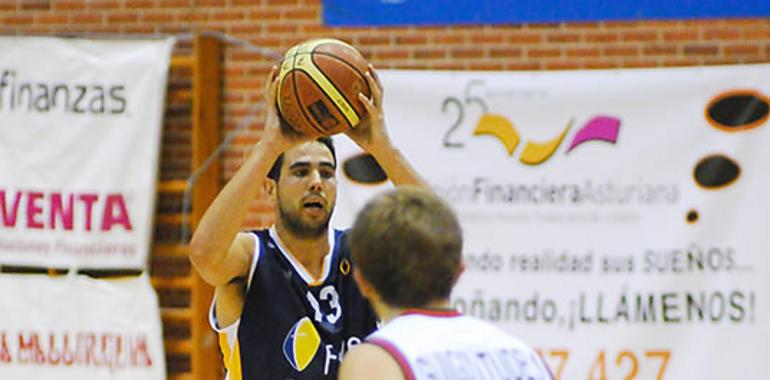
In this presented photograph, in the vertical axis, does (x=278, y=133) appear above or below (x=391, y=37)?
below

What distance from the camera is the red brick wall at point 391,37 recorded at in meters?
7.61

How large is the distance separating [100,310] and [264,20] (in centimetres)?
182

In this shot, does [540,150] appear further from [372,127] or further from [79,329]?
[372,127]

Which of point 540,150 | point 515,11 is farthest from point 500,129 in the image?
point 515,11

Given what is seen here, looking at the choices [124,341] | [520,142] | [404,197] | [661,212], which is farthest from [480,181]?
[404,197]

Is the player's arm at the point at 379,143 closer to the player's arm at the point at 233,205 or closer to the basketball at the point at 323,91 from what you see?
the basketball at the point at 323,91

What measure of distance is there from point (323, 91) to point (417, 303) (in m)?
1.53

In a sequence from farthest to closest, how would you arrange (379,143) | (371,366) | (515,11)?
(515,11)
(379,143)
(371,366)

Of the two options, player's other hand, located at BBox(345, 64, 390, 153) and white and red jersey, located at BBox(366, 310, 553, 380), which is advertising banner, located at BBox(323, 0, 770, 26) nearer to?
player's other hand, located at BBox(345, 64, 390, 153)

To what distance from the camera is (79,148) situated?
8164 millimetres

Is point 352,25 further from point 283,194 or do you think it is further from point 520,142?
point 283,194

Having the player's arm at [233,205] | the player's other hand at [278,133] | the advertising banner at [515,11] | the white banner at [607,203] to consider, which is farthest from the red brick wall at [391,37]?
the player's arm at [233,205]

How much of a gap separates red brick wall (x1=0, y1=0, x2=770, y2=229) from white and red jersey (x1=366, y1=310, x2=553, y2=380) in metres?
4.94

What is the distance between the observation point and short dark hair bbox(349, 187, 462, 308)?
2.85 m
